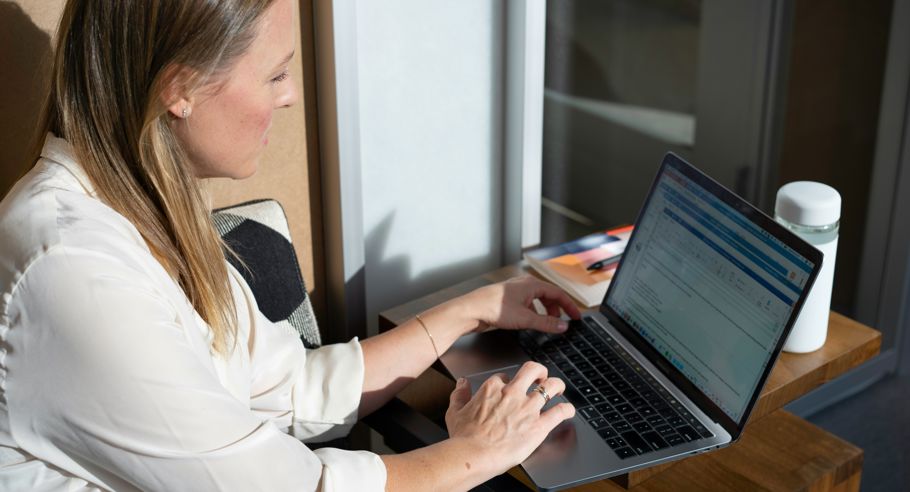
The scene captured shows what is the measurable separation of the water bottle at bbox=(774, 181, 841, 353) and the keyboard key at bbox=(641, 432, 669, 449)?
248mm

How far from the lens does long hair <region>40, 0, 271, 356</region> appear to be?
1016 millimetres

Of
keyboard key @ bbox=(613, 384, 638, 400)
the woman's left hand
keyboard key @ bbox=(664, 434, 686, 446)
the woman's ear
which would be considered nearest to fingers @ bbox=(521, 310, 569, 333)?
the woman's left hand

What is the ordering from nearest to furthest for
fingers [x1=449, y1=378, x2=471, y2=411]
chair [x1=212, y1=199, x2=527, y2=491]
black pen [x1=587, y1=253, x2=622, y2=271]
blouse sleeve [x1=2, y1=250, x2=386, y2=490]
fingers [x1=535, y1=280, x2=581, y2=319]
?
1. blouse sleeve [x1=2, y1=250, x2=386, y2=490]
2. fingers [x1=449, y1=378, x2=471, y2=411]
3. chair [x1=212, y1=199, x2=527, y2=491]
4. fingers [x1=535, y1=280, x2=581, y2=319]
5. black pen [x1=587, y1=253, x2=622, y2=271]

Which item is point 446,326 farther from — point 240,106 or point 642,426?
point 240,106

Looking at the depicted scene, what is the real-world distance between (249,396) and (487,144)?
0.72 meters

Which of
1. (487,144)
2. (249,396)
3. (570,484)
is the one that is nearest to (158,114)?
(249,396)

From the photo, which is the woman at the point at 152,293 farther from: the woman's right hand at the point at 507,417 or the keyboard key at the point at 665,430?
the keyboard key at the point at 665,430

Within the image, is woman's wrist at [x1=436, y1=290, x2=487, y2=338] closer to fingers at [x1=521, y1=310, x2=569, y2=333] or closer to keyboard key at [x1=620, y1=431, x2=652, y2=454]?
fingers at [x1=521, y1=310, x2=569, y2=333]

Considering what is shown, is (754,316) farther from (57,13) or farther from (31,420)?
(57,13)

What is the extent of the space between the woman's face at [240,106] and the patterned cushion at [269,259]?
1.00 feet

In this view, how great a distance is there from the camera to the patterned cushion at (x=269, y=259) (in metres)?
1.45

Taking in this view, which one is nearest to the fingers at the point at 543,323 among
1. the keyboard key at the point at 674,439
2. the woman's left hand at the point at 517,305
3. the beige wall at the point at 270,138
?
the woman's left hand at the point at 517,305

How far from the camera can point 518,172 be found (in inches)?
71.7

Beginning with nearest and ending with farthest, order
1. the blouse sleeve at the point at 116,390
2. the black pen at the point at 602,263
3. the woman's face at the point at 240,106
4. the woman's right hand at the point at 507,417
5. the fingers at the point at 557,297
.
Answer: the blouse sleeve at the point at 116,390 < the woman's face at the point at 240,106 < the woman's right hand at the point at 507,417 < the fingers at the point at 557,297 < the black pen at the point at 602,263
